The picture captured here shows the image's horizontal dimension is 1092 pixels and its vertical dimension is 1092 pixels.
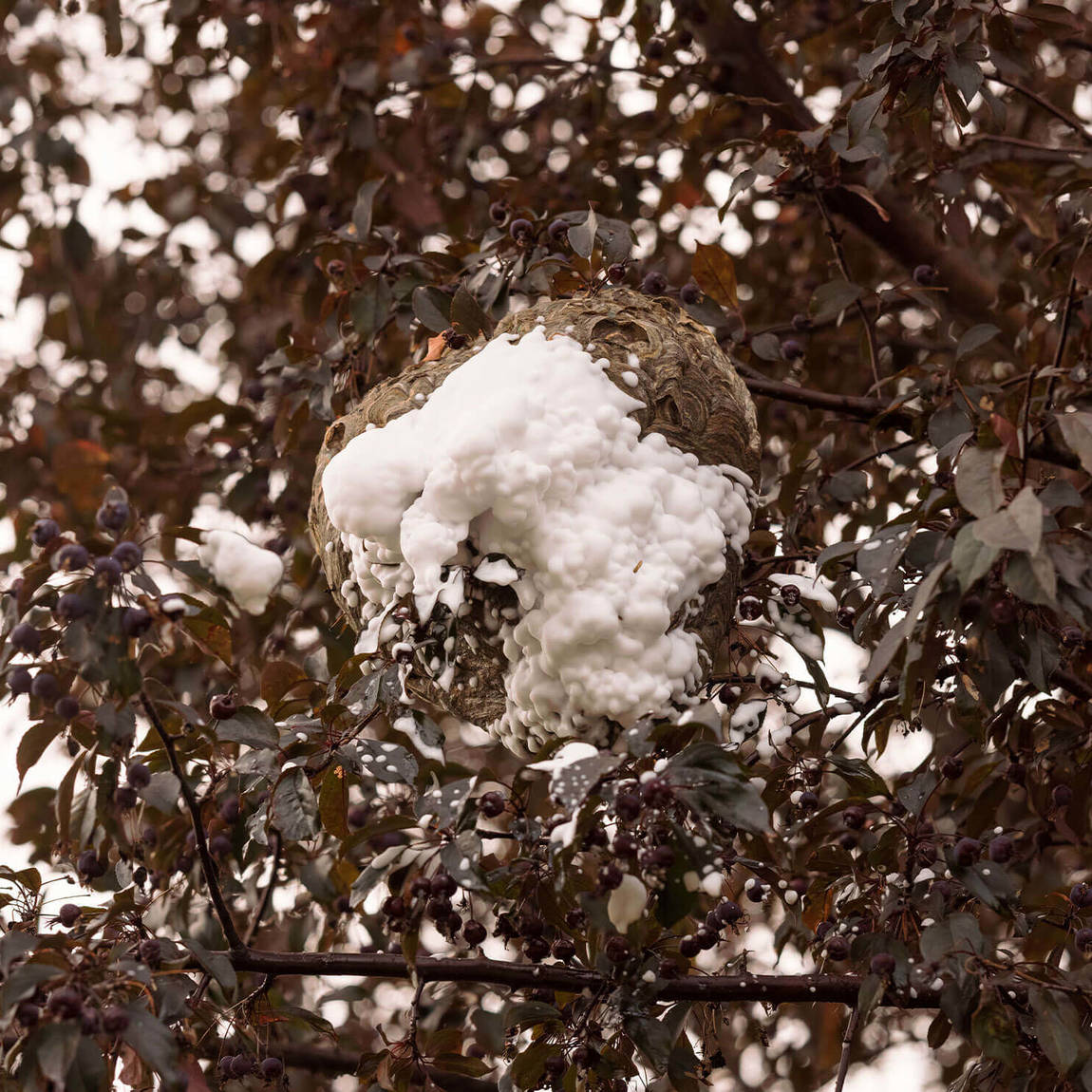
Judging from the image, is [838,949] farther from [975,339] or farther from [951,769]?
[975,339]

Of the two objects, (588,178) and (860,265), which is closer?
(588,178)

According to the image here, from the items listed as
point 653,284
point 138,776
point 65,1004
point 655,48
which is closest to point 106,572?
point 138,776

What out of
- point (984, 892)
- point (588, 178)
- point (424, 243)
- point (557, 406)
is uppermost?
point (588, 178)

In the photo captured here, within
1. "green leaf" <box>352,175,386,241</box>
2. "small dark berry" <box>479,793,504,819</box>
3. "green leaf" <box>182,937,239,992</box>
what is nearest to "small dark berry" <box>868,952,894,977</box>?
"small dark berry" <box>479,793,504,819</box>

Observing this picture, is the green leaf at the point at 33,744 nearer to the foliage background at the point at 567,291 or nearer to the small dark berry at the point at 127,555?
the foliage background at the point at 567,291

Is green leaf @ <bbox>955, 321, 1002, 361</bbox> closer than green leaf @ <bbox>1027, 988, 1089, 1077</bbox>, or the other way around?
green leaf @ <bbox>1027, 988, 1089, 1077</bbox>

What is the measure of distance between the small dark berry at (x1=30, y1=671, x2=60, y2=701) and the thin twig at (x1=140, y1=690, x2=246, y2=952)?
12 centimetres

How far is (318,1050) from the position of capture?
2.91 m

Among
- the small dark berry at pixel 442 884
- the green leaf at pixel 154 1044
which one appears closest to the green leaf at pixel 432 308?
the small dark berry at pixel 442 884

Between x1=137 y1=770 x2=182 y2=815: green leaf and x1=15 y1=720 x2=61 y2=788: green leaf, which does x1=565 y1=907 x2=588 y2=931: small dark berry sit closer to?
x1=137 y1=770 x2=182 y2=815: green leaf

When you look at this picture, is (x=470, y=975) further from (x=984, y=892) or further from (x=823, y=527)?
(x=823, y=527)

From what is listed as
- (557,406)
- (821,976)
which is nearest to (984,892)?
(821,976)

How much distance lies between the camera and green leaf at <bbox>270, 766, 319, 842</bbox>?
1538 mm

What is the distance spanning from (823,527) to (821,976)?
100 centimetres
